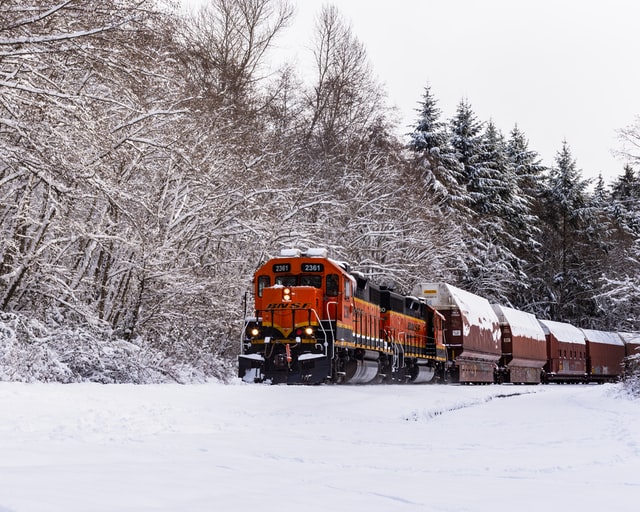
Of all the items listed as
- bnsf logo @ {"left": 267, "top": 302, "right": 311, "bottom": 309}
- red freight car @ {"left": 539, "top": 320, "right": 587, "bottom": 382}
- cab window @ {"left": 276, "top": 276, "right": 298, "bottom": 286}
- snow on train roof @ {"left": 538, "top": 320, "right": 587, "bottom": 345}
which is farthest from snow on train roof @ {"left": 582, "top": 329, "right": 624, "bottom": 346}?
bnsf logo @ {"left": 267, "top": 302, "right": 311, "bottom": 309}

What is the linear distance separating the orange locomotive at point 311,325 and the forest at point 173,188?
5.47 ft

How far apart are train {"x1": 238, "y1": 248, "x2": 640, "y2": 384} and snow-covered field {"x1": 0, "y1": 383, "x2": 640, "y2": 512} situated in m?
5.35

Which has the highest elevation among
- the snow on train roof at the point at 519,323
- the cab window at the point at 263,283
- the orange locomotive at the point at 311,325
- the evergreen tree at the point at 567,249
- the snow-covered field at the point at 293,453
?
the evergreen tree at the point at 567,249

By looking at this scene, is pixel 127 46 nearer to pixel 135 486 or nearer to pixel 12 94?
pixel 12 94

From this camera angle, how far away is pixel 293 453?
8.47 meters

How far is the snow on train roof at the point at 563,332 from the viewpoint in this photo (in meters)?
43.6

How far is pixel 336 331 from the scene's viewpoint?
21.5 m

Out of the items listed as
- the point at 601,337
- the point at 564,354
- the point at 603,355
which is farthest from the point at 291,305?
the point at 601,337

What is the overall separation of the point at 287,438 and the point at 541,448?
2.94 m

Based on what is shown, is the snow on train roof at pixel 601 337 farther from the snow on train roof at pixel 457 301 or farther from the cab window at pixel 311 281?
the cab window at pixel 311 281

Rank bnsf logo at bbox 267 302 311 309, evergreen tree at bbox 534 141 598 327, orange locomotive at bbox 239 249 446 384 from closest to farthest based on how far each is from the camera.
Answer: orange locomotive at bbox 239 249 446 384 < bnsf logo at bbox 267 302 311 309 < evergreen tree at bbox 534 141 598 327

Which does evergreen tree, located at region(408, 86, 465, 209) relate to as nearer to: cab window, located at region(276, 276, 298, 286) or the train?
the train

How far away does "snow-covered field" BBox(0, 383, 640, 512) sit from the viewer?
5.51m

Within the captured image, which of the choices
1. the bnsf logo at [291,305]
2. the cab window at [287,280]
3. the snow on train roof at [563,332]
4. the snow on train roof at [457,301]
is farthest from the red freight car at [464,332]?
the bnsf logo at [291,305]
